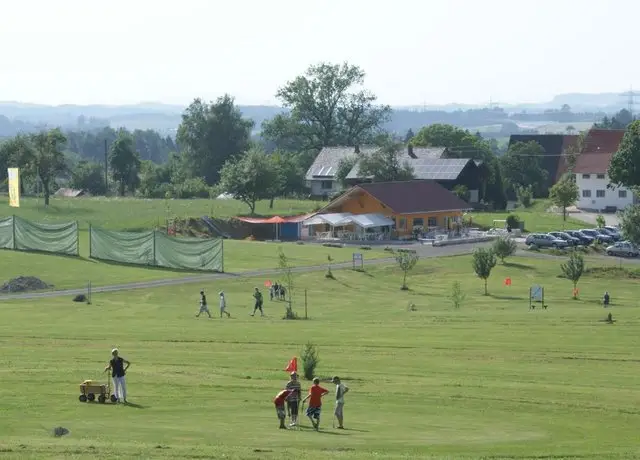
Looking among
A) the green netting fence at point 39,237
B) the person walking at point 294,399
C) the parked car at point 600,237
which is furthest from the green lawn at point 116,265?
the person walking at point 294,399

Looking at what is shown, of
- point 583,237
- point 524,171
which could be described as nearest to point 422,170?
point 524,171

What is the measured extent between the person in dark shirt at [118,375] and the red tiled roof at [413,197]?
256 feet

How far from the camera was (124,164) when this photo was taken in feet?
568

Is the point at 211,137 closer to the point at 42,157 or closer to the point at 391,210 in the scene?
the point at 42,157

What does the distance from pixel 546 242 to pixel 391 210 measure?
53.8 feet

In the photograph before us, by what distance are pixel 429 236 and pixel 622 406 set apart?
7467 cm

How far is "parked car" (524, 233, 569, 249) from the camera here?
328 ft

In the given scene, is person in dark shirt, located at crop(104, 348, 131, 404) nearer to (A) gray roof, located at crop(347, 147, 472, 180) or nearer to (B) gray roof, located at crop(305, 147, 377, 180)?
(A) gray roof, located at crop(347, 147, 472, 180)

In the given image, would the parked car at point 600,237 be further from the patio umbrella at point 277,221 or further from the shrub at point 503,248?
the patio umbrella at point 277,221

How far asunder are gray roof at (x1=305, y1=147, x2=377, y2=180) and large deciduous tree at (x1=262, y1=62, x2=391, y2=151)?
25.2 meters

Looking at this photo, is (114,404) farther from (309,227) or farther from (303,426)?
(309,227)

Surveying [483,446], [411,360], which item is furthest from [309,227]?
[483,446]

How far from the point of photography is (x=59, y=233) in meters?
86.9

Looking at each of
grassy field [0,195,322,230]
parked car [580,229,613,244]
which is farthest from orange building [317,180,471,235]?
parked car [580,229,613,244]
